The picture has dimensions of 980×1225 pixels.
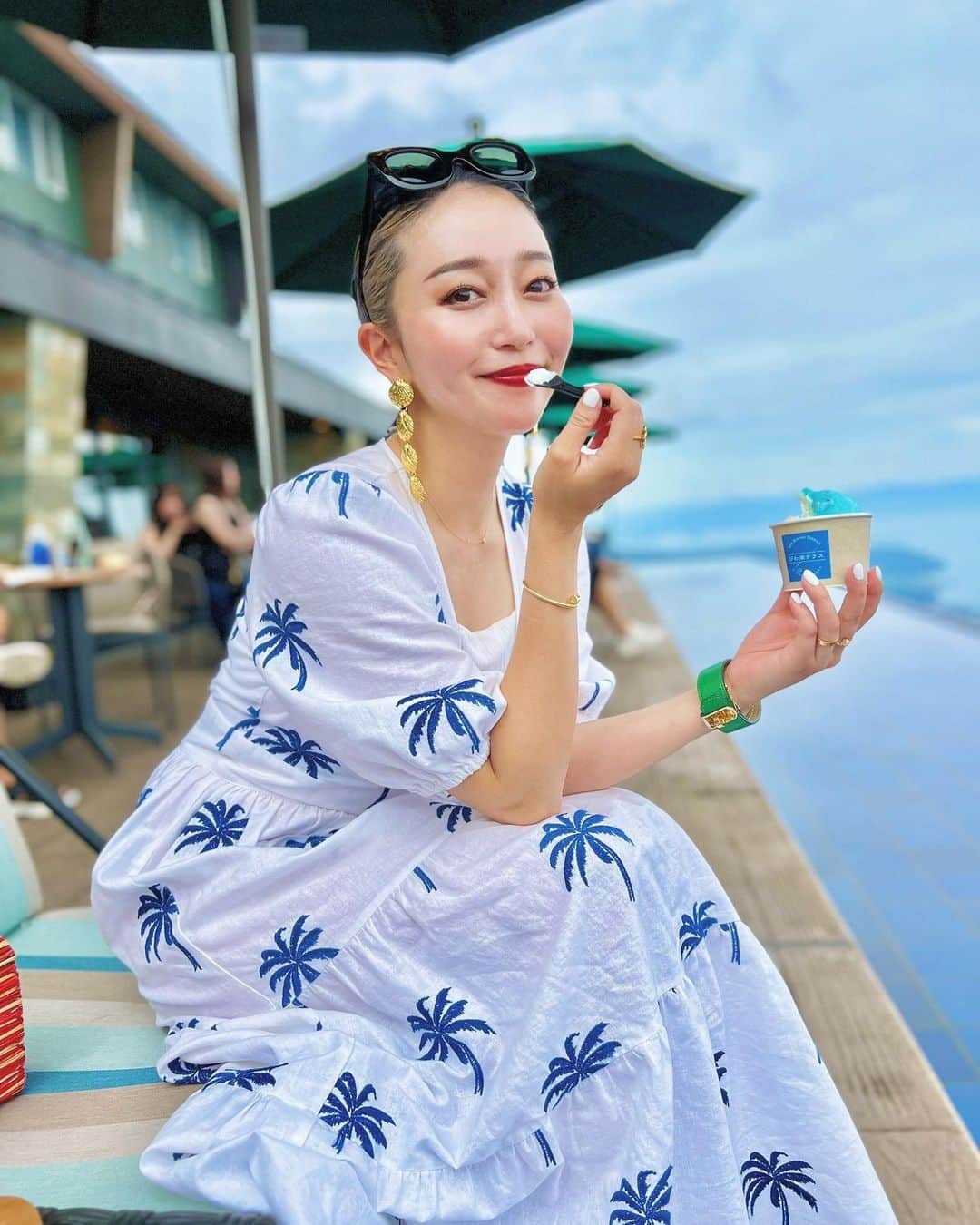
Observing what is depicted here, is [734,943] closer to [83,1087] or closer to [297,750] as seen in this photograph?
[297,750]

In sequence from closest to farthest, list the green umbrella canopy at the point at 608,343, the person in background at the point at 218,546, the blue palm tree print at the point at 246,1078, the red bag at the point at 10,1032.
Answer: the blue palm tree print at the point at 246,1078 → the red bag at the point at 10,1032 → the person in background at the point at 218,546 → the green umbrella canopy at the point at 608,343

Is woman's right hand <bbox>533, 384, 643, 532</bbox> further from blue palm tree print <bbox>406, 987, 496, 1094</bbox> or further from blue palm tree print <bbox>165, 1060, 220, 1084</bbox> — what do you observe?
blue palm tree print <bbox>165, 1060, 220, 1084</bbox>

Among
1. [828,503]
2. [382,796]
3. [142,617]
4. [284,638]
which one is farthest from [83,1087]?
[142,617]

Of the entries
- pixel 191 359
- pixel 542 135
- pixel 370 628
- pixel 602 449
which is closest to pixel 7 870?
pixel 370 628

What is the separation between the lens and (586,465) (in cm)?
101

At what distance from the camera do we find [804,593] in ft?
4.02

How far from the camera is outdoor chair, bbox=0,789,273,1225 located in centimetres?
95

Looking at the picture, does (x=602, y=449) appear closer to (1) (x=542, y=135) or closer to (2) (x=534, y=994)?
(2) (x=534, y=994)

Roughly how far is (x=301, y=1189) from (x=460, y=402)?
907 mm

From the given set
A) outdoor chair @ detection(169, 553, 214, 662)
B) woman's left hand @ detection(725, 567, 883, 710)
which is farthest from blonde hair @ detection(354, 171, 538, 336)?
outdoor chair @ detection(169, 553, 214, 662)

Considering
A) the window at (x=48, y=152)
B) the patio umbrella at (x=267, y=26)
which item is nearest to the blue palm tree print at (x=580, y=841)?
the patio umbrella at (x=267, y=26)

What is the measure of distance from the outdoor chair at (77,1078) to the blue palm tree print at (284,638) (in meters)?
0.55

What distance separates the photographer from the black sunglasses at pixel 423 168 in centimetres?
122

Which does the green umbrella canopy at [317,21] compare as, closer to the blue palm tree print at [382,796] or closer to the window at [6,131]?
the blue palm tree print at [382,796]
